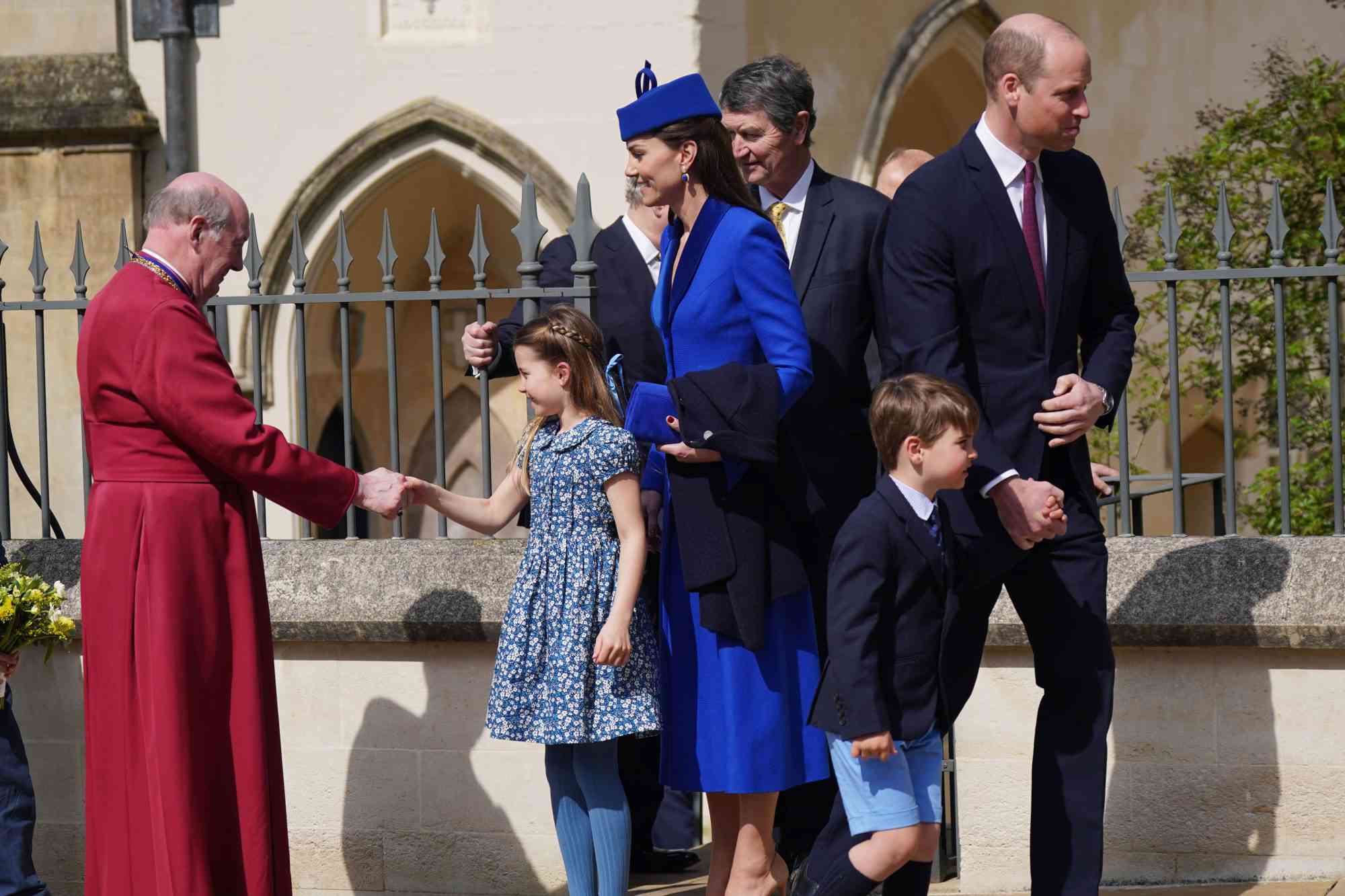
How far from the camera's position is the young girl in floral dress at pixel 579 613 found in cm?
466

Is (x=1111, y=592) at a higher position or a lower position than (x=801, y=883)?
higher

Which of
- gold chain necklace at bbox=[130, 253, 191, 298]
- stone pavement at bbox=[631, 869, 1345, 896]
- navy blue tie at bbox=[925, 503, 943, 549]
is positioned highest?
gold chain necklace at bbox=[130, 253, 191, 298]

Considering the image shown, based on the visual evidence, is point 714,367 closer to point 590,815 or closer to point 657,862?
point 590,815

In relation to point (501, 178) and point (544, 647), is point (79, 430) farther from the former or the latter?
point (544, 647)

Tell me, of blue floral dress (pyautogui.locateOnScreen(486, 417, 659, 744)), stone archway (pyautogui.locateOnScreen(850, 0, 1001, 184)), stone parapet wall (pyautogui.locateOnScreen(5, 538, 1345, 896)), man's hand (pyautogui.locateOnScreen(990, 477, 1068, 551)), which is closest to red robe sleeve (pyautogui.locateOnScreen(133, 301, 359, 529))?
blue floral dress (pyautogui.locateOnScreen(486, 417, 659, 744))

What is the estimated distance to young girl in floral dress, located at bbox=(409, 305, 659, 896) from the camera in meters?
4.66

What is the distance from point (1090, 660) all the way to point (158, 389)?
2216 mm

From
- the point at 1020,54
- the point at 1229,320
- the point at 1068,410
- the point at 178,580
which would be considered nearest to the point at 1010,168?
the point at 1020,54

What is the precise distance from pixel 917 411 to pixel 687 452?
58 cm

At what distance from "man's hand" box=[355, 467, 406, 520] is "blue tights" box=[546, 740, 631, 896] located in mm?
705

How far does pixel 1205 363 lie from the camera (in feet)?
30.6

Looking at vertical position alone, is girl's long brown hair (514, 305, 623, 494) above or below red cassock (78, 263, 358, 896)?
above

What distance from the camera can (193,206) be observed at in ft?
15.0

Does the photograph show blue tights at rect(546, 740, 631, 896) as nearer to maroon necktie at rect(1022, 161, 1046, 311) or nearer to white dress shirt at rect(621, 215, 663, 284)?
white dress shirt at rect(621, 215, 663, 284)
